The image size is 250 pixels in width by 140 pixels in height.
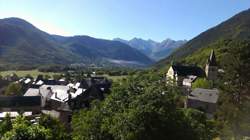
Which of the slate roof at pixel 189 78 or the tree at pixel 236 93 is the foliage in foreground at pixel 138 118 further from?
the slate roof at pixel 189 78

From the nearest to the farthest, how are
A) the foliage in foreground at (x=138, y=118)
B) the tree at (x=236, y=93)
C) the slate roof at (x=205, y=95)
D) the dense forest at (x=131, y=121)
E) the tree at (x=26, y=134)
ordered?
the tree at (x=26, y=134) < the dense forest at (x=131, y=121) < the foliage in foreground at (x=138, y=118) < the tree at (x=236, y=93) < the slate roof at (x=205, y=95)

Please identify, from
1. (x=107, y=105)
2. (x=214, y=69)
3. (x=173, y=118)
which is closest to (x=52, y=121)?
(x=107, y=105)

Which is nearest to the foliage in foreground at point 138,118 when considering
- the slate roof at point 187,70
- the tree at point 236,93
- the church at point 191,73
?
the tree at point 236,93

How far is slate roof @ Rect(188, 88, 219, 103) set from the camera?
77300mm

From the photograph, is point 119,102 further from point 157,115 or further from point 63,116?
point 63,116

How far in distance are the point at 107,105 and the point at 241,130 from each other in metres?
19.7

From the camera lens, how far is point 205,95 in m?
80.2

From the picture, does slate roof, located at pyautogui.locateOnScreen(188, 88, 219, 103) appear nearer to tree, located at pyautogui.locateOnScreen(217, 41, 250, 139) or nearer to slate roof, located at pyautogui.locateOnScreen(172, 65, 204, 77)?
tree, located at pyautogui.locateOnScreen(217, 41, 250, 139)

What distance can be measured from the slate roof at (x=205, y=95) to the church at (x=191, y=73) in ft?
105

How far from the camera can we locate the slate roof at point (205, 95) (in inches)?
3043

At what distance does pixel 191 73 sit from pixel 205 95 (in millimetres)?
48381

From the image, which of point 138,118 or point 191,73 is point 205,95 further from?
point 138,118

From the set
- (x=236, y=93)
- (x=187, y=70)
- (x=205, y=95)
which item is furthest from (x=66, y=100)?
(x=187, y=70)

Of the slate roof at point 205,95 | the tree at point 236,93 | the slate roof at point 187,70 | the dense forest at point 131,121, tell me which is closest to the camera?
the dense forest at point 131,121
